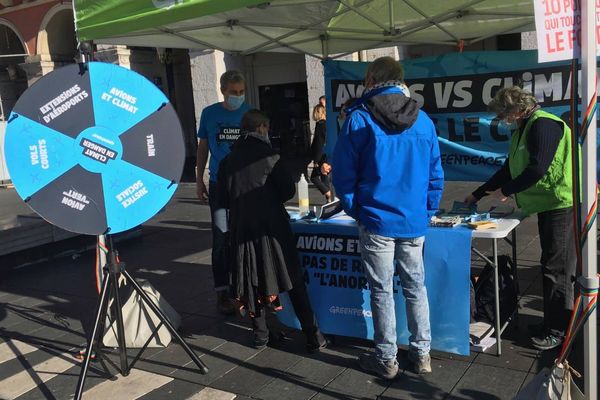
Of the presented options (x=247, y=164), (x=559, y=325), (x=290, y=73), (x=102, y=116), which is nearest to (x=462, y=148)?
(x=559, y=325)

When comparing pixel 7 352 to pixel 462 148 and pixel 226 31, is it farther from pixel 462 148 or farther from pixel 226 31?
pixel 462 148

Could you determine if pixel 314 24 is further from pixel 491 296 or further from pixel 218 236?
pixel 491 296

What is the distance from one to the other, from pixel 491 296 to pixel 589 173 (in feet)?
5.51

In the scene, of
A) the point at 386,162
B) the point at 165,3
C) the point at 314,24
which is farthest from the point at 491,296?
the point at 165,3

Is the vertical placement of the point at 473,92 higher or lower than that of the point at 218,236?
higher

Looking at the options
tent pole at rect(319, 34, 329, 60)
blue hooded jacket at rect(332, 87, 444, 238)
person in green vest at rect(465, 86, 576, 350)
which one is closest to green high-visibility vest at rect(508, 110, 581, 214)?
person in green vest at rect(465, 86, 576, 350)

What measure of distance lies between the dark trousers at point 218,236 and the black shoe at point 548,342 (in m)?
2.23

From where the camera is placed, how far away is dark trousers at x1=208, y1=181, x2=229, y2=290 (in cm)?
437

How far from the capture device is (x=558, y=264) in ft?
11.3

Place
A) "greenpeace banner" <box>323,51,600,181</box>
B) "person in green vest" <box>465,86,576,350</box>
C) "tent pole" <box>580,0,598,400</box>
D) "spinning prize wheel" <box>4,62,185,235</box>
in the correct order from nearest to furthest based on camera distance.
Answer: "tent pole" <box>580,0,598,400</box>, "spinning prize wheel" <box>4,62,185,235</box>, "person in green vest" <box>465,86,576,350</box>, "greenpeace banner" <box>323,51,600,181</box>

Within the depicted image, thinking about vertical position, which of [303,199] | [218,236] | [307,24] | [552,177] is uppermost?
[307,24]

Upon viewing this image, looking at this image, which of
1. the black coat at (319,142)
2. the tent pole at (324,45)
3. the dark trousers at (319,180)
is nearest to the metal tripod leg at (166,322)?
the tent pole at (324,45)

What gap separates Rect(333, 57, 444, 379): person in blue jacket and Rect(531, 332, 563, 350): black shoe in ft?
2.76

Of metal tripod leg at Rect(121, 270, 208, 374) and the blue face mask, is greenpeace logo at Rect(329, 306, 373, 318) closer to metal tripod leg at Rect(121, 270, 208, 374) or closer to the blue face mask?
metal tripod leg at Rect(121, 270, 208, 374)
